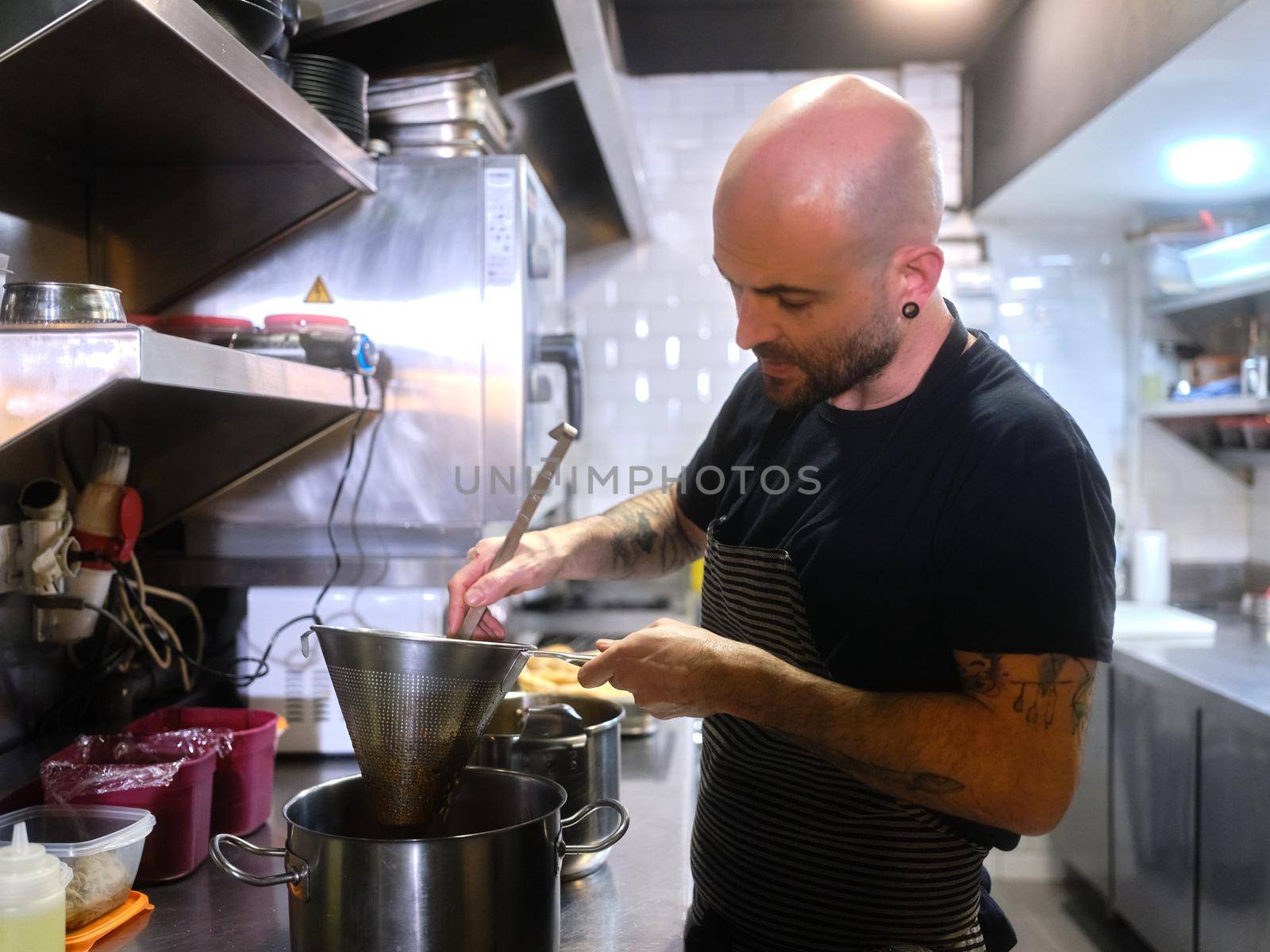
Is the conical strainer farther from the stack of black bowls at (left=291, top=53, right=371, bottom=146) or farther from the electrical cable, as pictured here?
the stack of black bowls at (left=291, top=53, right=371, bottom=146)

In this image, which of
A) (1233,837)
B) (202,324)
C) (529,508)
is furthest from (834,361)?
(1233,837)

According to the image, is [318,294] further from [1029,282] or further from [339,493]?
[1029,282]

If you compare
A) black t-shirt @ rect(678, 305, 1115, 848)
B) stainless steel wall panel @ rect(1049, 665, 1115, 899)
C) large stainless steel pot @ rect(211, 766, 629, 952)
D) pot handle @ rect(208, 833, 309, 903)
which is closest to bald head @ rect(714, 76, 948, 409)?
black t-shirt @ rect(678, 305, 1115, 848)

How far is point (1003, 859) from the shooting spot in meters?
3.81

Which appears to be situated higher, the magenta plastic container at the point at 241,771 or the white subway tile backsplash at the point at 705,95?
the white subway tile backsplash at the point at 705,95

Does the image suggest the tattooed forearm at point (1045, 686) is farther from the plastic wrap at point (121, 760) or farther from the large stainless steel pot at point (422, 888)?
the plastic wrap at point (121, 760)

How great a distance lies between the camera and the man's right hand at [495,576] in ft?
4.60

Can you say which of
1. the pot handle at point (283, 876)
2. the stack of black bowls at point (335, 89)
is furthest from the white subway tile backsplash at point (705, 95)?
the pot handle at point (283, 876)

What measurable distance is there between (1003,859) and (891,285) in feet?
10.4

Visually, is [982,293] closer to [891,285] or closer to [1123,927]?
[1123,927]

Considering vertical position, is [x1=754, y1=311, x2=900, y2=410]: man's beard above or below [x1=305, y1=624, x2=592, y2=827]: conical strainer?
above

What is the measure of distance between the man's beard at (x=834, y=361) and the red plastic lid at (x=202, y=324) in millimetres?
874

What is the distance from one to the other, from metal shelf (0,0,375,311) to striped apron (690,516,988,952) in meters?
0.94

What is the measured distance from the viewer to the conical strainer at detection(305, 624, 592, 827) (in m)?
1.11
